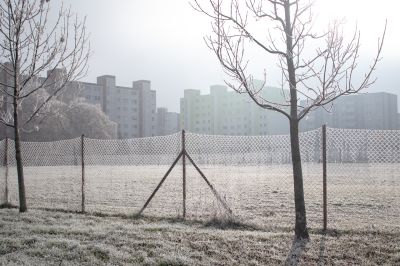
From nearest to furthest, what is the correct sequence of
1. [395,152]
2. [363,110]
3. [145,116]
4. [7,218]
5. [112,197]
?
[7,218] → [395,152] → [112,197] → [363,110] → [145,116]

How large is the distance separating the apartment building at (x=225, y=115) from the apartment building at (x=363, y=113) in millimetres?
10097

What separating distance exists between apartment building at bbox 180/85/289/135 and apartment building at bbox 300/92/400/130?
33.1ft

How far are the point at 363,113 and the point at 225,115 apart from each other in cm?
3190

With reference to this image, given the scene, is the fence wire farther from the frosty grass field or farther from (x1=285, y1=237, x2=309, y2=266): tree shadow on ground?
(x1=285, y1=237, x2=309, y2=266): tree shadow on ground

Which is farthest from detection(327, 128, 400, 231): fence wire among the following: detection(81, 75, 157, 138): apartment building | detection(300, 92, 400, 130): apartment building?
detection(300, 92, 400, 130): apartment building

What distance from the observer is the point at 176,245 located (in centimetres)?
682

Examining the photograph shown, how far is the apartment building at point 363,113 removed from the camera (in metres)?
99.9

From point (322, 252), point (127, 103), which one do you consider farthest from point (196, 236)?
point (127, 103)

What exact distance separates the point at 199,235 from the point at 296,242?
1.57 meters

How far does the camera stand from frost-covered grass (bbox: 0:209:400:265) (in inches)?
241

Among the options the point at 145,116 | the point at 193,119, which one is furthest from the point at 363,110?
the point at 145,116

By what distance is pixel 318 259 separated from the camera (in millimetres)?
6363

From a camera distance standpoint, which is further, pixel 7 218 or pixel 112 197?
pixel 112 197

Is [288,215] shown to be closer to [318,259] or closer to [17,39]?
[318,259]
